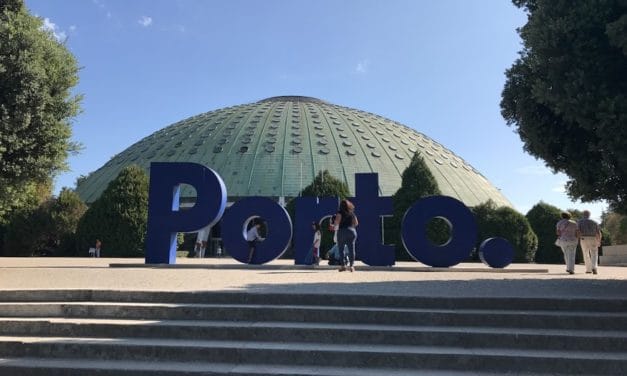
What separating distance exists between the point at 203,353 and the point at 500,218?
1561 inches

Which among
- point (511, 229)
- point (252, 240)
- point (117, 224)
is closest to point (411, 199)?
point (511, 229)

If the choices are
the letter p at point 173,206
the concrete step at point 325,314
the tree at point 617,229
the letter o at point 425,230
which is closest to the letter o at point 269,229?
the letter p at point 173,206

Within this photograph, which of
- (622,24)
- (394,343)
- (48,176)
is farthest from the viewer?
(48,176)

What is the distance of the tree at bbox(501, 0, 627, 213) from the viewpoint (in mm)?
8289

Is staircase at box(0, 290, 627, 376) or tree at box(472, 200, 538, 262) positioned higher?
tree at box(472, 200, 538, 262)

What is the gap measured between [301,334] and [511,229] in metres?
38.2

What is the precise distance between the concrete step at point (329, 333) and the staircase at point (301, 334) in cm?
1

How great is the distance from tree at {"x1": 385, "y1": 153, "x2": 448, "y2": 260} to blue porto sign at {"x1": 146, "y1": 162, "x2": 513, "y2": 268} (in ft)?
65.5

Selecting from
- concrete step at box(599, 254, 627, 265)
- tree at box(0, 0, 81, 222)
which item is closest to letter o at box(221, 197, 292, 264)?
tree at box(0, 0, 81, 222)

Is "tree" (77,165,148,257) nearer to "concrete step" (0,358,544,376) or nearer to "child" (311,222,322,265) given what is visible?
"child" (311,222,322,265)

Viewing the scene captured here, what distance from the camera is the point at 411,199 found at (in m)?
38.8

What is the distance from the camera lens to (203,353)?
239 inches

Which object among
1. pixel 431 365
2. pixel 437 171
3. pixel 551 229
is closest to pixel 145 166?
pixel 437 171

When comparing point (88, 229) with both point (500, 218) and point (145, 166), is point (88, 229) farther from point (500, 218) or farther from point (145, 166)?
point (500, 218)
